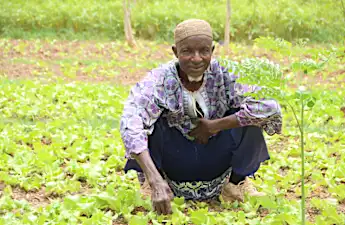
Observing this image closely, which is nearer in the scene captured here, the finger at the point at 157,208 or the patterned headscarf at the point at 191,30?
the finger at the point at 157,208

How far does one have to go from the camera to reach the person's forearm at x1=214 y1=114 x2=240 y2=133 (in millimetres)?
3234

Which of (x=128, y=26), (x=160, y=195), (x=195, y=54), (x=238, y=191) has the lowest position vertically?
(x=238, y=191)

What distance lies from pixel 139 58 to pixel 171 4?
11.4 feet

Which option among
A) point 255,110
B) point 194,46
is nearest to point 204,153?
point 255,110

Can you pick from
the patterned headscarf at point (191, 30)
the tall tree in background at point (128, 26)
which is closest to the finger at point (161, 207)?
the patterned headscarf at point (191, 30)

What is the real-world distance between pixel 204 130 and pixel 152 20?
1128cm

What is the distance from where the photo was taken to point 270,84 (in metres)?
2.39

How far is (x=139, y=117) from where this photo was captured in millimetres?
3104

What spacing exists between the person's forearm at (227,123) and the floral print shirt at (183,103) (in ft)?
0.10

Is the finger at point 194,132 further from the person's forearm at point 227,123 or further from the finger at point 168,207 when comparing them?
the finger at point 168,207

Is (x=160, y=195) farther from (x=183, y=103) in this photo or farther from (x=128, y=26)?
(x=128, y=26)

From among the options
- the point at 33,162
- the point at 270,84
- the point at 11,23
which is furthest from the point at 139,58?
the point at 270,84

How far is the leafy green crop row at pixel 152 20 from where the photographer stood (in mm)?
13977

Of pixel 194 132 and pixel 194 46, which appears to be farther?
pixel 194 132
